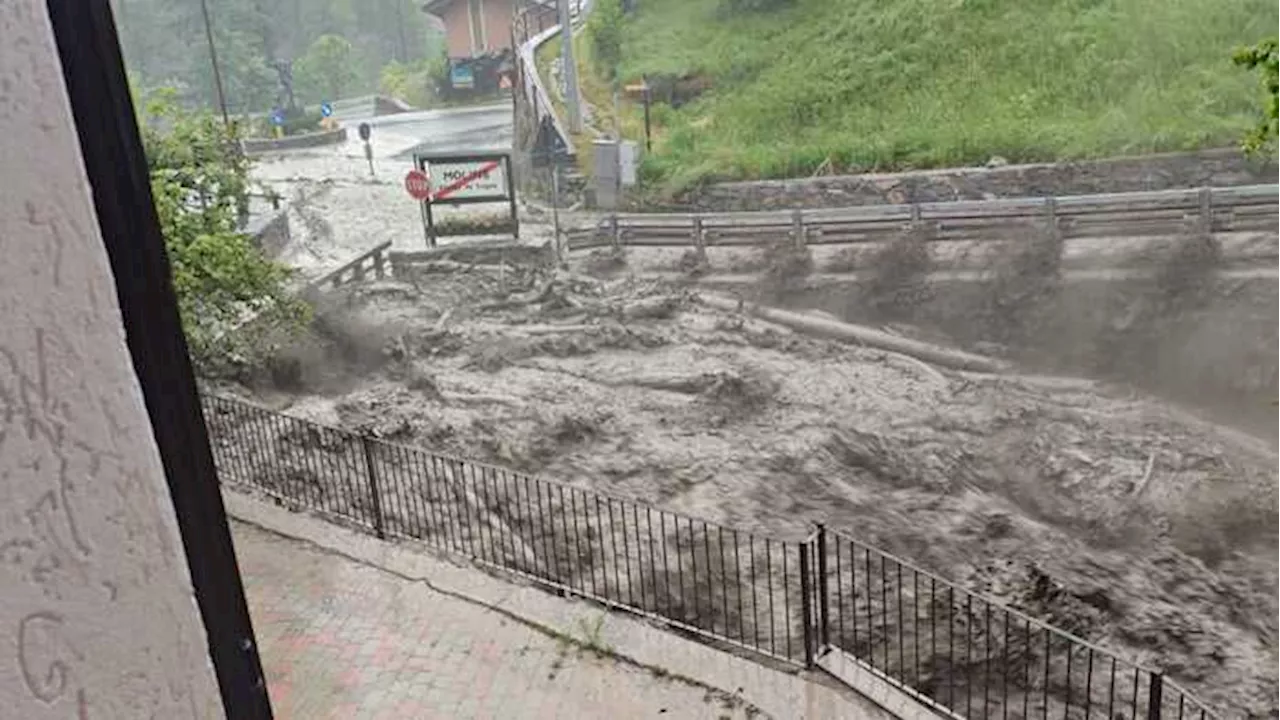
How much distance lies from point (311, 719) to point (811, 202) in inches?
815

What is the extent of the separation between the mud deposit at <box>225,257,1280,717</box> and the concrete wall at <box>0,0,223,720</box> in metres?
10.2

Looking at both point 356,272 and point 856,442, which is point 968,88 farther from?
point 856,442

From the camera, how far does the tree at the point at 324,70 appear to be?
264 ft

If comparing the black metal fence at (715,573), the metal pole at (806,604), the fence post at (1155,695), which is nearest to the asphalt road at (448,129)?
the black metal fence at (715,573)

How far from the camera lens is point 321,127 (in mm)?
55406

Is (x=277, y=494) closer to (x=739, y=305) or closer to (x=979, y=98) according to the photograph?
(x=739, y=305)

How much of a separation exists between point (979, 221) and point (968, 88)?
443 inches

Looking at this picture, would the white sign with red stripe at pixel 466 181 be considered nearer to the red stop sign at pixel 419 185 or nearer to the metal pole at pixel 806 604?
the red stop sign at pixel 419 185

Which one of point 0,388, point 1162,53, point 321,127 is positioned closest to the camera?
point 0,388

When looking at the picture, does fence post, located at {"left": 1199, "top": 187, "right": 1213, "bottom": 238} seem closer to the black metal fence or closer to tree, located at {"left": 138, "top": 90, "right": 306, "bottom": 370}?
the black metal fence

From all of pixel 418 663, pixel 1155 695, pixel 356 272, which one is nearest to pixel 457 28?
pixel 356 272

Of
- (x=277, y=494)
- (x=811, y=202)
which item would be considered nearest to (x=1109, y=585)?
(x=277, y=494)

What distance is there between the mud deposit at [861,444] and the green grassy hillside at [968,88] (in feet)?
32.7

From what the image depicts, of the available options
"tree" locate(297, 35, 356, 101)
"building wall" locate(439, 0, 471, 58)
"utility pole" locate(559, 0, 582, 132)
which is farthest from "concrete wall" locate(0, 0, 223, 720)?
"tree" locate(297, 35, 356, 101)
